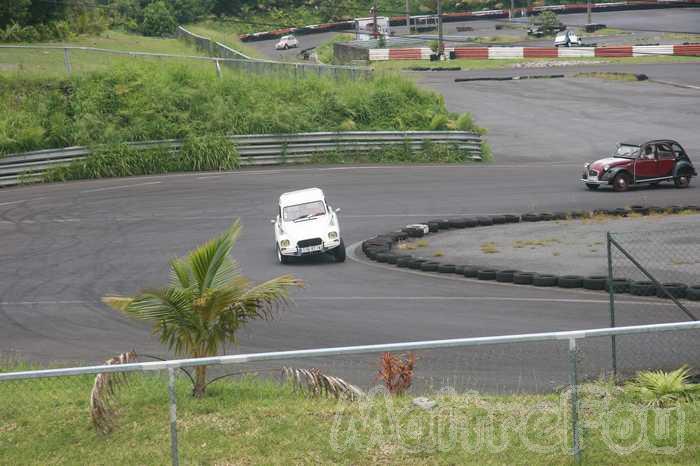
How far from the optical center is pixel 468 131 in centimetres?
3775

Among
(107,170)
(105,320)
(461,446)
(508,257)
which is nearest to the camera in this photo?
(461,446)

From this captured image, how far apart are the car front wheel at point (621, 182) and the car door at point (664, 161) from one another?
3.04 ft

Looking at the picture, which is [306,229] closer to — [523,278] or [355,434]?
[523,278]

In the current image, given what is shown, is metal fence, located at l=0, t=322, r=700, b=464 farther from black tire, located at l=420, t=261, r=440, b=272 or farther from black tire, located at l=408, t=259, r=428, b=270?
black tire, located at l=408, t=259, r=428, b=270

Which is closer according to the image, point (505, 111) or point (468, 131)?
point (468, 131)

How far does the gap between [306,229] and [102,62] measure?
2134cm

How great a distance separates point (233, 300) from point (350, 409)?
7.52 ft

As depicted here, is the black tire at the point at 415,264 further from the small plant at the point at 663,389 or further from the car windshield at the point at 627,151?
the car windshield at the point at 627,151

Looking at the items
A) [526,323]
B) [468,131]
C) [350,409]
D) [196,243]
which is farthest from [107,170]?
[350,409]

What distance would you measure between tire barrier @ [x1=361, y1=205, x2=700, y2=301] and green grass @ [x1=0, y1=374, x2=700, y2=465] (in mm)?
4150

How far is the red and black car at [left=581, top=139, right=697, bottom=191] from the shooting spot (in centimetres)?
3019

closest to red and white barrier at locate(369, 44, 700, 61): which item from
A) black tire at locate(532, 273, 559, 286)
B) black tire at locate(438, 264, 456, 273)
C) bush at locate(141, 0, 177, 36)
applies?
bush at locate(141, 0, 177, 36)

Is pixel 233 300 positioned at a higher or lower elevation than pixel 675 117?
higher

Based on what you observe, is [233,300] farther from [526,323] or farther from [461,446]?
[526,323]
